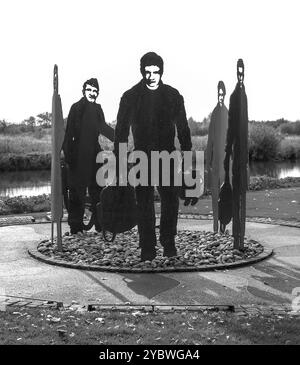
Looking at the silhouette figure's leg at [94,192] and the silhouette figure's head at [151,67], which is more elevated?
the silhouette figure's head at [151,67]

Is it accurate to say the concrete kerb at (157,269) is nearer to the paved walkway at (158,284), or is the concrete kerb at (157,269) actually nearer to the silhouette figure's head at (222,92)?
the paved walkway at (158,284)

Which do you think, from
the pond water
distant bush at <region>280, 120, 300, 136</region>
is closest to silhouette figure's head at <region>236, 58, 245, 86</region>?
the pond water

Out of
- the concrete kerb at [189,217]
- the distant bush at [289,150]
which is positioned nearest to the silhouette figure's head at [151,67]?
the concrete kerb at [189,217]

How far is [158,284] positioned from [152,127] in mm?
2297

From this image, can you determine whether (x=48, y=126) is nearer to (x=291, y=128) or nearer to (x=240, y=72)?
(x=291, y=128)

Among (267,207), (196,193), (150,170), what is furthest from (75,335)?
(267,207)

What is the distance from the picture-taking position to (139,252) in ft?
27.0

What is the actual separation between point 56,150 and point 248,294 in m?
3.92

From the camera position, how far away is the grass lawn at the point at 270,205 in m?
12.6

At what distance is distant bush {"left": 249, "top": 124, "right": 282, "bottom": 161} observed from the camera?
117 ft

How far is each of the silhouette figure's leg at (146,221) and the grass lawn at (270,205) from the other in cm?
501

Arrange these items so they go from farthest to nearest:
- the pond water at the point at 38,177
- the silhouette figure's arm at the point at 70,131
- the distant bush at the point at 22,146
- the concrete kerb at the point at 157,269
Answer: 1. the distant bush at the point at 22,146
2. the pond water at the point at 38,177
3. the silhouette figure's arm at the point at 70,131
4. the concrete kerb at the point at 157,269

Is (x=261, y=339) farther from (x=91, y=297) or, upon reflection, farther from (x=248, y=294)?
(x=91, y=297)

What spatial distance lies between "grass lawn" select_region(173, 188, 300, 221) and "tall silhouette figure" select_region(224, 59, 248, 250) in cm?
389
